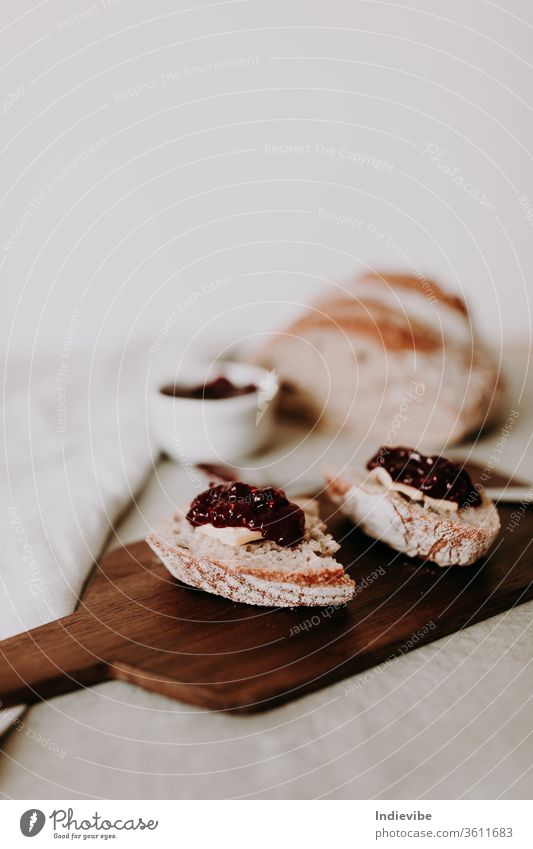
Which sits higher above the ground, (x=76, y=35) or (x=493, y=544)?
(x=76, y=35)

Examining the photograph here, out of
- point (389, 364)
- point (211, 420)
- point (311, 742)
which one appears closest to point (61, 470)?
point (211, 420)

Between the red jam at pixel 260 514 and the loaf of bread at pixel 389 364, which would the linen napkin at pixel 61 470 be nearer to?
the red jam at pixel 260 514

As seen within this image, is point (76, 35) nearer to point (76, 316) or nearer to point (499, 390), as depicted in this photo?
point (76, 316)

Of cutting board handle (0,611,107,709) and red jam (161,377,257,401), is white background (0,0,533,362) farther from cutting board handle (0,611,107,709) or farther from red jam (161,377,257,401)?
cutting board handle (0,611,107,709)

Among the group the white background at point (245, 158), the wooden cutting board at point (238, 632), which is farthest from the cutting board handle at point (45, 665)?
the white background at point (245, 158)

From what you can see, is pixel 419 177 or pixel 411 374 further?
pixel 419 177

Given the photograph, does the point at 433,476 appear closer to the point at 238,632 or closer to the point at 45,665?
the point at 238,632

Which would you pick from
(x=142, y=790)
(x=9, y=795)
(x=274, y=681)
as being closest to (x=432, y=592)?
(x=274, y=681)
